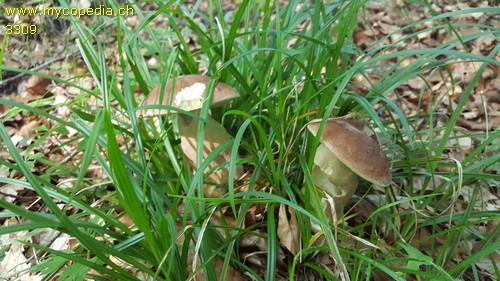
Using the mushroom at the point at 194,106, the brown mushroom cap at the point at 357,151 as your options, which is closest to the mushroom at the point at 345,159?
the brown mushroom cap at the point at 357,151

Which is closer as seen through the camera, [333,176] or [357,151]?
[357,151]

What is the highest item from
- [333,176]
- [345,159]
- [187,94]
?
[187,94]

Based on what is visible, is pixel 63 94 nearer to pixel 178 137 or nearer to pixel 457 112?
pixel 178 137

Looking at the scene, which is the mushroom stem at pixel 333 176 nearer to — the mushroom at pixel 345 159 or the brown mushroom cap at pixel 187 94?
the mushroom at pixel 345 159

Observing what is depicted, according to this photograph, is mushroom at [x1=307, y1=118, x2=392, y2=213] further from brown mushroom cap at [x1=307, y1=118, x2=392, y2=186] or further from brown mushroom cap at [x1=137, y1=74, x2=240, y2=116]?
brown mushroom cap at [x1=137, y1=74, x2=240, y2=116]

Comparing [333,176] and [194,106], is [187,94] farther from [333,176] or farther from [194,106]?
[333,176]

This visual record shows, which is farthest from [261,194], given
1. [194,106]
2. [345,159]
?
[194,106]
